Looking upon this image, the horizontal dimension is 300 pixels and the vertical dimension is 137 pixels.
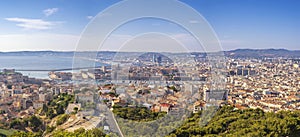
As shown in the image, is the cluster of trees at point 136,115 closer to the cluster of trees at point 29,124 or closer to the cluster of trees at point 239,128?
the cluster of trees at point 239,128

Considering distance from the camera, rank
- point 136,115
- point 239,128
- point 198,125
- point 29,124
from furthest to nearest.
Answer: point 29,124 < point 239,128 < point 198,125 < point 136,115

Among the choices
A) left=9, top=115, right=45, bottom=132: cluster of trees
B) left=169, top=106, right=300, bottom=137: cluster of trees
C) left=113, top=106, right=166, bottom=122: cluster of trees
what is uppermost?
left=113, top=106, right=166, bottom=122: cluster of trees

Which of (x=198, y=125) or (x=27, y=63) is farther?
(x=27, y=63)

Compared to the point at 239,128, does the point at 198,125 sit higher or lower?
higher

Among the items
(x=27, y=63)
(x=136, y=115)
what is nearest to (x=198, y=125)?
(x=136, y=115)

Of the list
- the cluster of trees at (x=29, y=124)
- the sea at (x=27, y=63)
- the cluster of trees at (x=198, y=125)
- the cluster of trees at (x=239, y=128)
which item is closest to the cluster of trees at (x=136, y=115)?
the cluster of trees at (x=198, y=125)

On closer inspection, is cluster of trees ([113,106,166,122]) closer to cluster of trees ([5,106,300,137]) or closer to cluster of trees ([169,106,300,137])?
cluster of trees ([5,106,300,137])

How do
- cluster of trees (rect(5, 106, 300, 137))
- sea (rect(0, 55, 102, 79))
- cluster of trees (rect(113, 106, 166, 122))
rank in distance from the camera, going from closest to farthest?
cluster of trees (rect(5, 106, 300, 137)), cluster of trees (rect(113, 106, 166, 122)), sea (rect(0, 55, 102, 79))

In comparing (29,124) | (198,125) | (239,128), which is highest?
(198,125)

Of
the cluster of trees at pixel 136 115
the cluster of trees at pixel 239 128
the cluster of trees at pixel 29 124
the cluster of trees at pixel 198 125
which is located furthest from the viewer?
the cluster of trees at pixel 29 124

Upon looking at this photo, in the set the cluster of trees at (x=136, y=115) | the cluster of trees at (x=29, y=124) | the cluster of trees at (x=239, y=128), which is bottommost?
the cluster of trees at (x=29, y=124)

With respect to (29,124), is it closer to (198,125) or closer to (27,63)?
(198,125)

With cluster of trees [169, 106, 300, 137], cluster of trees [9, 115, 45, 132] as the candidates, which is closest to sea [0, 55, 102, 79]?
cluster of trees [9, 115, 45, 132]

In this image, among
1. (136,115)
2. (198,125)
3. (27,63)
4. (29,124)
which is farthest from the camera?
(27,63)
